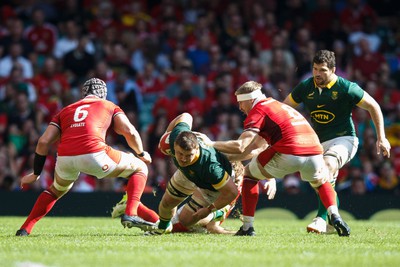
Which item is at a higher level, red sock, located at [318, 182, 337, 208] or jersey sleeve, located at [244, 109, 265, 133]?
jersey sleeve, located at [244, 109, 265, 133]

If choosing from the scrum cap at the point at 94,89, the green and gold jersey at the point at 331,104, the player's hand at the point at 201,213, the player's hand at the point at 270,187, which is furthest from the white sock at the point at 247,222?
the scrum cap at the point at 94,89

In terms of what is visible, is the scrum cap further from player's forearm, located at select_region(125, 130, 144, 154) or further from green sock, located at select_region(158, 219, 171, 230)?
green sock, located at select_region(158, 219, 171, 230)

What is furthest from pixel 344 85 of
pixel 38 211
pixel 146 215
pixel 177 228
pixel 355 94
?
pixel 38 211

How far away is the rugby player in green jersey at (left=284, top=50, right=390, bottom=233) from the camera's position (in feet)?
32.2

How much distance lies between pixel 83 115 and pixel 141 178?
97 centimetres

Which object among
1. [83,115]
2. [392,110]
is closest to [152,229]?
[83,115]

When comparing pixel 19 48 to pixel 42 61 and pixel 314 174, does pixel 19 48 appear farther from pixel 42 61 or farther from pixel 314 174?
pixel 314 174

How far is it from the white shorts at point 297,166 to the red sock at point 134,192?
4.17 feet

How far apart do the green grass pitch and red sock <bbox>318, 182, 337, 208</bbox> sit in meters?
0.38

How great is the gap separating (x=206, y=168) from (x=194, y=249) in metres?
1.38

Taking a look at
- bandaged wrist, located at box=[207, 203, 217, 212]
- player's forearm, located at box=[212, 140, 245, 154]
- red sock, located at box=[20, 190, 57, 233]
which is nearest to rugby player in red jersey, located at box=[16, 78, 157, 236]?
red sock, located at box=[20, 190, 57, 233]

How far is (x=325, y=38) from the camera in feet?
62.0

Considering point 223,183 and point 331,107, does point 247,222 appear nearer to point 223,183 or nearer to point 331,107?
point 223,183

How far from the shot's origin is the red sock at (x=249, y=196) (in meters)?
9.41
